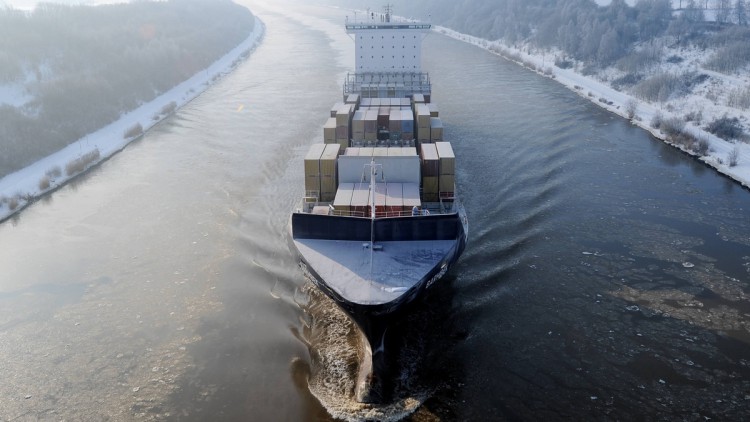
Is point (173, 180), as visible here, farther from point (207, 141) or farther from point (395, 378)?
point (395, 378)

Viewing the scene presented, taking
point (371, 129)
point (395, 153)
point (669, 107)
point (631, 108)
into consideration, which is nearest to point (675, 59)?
point (669, 107)

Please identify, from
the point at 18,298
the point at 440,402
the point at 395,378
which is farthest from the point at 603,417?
the point at 18,298

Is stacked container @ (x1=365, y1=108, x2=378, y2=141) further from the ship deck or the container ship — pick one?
the ship deck

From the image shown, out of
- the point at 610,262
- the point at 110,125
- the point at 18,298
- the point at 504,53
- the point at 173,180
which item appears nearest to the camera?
the point at 18,298

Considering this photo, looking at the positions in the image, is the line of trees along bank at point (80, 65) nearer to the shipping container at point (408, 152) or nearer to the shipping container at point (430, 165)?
the shipping container at point (408, 152)

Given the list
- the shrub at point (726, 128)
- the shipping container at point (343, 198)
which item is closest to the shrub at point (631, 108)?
the shrub at point (726, 128)

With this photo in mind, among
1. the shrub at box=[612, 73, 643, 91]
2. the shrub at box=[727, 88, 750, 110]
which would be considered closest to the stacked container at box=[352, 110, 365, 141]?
the shrub at box=[727, 88, 750, 110]
